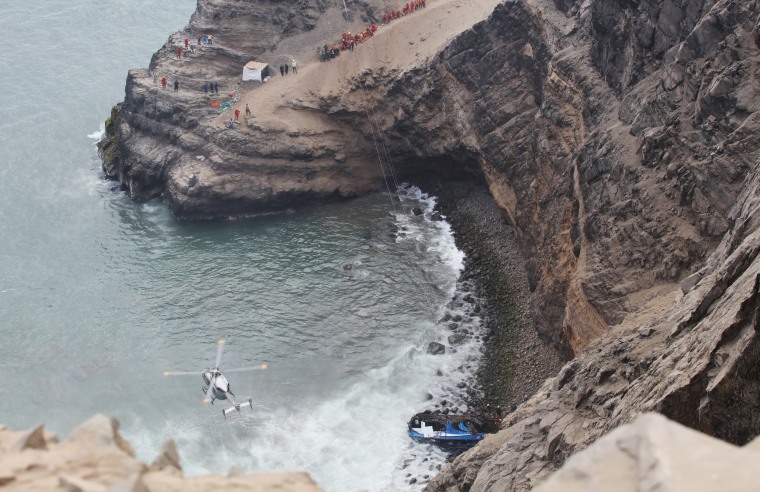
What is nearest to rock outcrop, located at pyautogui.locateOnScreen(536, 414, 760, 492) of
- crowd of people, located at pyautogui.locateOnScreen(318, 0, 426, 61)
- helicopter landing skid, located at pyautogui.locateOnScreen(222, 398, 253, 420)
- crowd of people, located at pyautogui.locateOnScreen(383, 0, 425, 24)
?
helicopter landing skid, located at pyautogui.locateOnScreen(222, 398, 253, 420)

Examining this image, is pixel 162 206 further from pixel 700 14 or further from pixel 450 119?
pixel 700 14

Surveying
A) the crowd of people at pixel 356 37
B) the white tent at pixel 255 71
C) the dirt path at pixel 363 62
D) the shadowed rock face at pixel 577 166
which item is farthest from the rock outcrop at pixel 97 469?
the white tent at pixel 255 71

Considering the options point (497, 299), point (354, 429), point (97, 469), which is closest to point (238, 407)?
point (354, 429)

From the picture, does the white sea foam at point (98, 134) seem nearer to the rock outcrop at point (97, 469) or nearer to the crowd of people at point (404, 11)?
the crowd of people at point (404, 11)

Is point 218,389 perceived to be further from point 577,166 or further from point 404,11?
point 404,11

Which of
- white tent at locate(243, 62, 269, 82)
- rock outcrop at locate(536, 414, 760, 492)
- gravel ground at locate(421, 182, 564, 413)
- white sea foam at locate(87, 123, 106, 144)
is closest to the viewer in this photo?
rock outcrop at locate(536, 414, 760, 492)

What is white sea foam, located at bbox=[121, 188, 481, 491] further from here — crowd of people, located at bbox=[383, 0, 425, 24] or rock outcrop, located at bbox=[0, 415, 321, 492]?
crowd of people, located at bbox=[383, 0, 425, 24]
